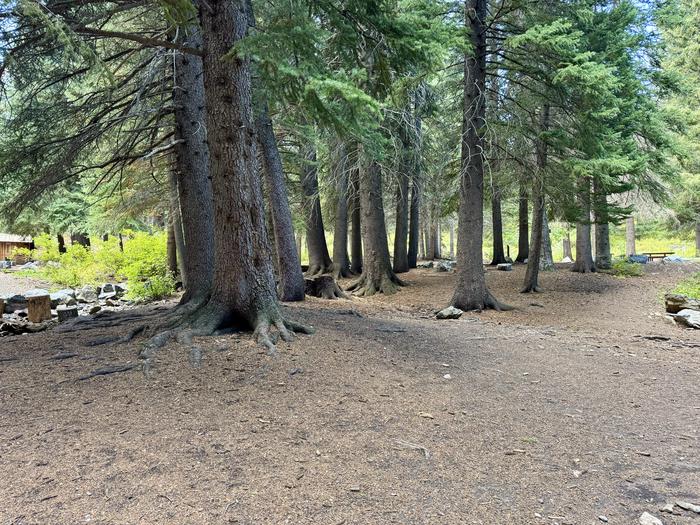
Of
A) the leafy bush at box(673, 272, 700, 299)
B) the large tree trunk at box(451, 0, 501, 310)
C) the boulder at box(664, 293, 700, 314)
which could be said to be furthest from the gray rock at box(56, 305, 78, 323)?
the leafy bush at box(673, 272, 700, 299)

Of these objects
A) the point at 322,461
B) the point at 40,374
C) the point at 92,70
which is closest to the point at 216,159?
the point at 92,70

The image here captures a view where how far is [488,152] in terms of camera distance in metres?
9.59

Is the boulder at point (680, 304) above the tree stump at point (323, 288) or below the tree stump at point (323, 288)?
below

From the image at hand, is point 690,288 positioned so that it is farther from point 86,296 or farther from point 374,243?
point 86,296

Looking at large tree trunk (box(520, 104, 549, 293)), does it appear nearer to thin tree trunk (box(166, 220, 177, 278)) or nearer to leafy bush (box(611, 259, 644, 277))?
leafy bush (box(611, 259, 644, 277))

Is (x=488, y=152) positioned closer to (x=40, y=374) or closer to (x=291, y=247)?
(x=291, y=247)

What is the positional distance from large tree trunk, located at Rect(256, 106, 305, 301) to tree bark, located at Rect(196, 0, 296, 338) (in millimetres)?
4283

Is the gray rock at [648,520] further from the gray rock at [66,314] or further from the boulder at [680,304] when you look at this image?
the gray rock at [66,314]

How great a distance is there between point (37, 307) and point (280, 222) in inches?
184

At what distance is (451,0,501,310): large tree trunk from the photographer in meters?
9.16

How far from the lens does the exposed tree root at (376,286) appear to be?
12516 millimetres

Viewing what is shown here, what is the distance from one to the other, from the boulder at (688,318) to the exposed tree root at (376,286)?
6.32m

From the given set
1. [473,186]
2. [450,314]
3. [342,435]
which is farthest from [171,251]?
[342,435]

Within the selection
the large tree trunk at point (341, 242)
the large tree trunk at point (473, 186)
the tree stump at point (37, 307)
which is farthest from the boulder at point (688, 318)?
the tree stump at point (37, 307)
